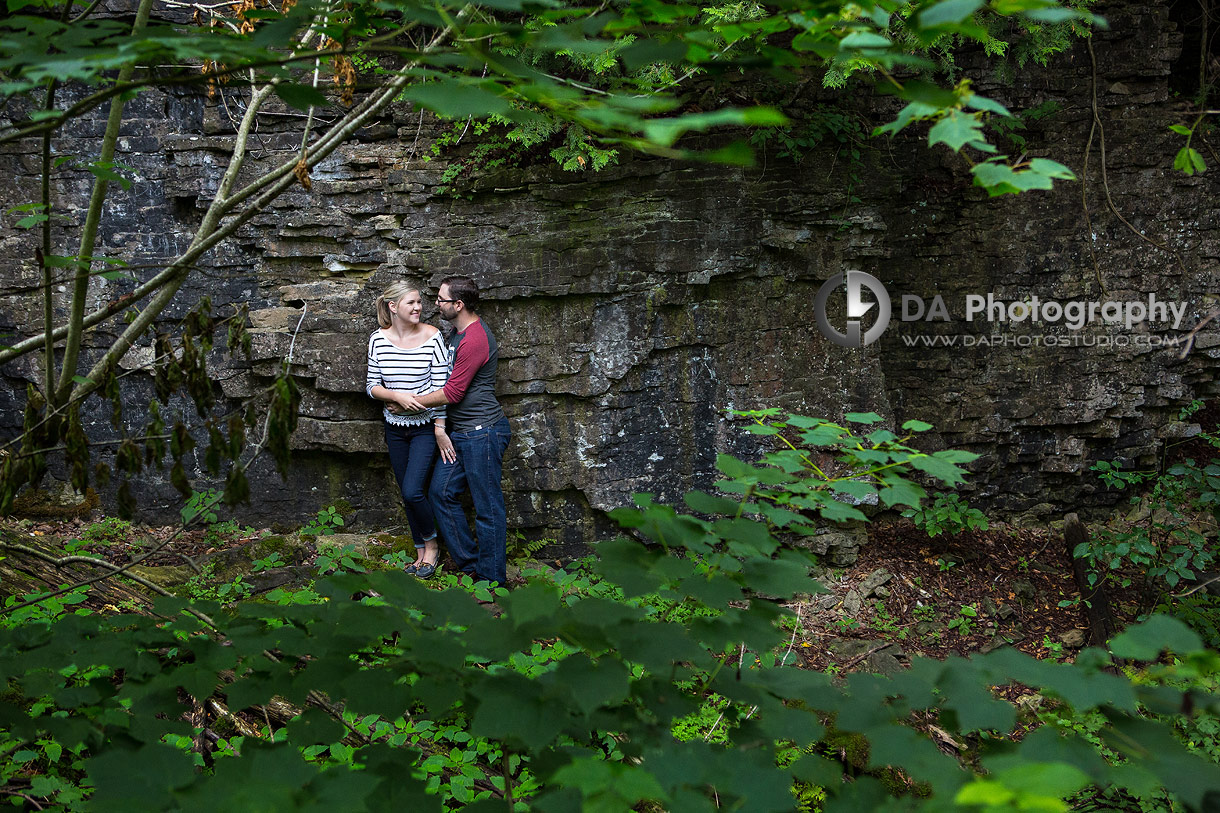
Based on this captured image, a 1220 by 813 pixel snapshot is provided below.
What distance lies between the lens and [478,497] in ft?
15.8

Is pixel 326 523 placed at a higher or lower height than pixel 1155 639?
lower

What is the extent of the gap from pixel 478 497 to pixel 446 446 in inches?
15.6

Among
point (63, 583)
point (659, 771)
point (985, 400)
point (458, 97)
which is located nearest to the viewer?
point (458, 97)

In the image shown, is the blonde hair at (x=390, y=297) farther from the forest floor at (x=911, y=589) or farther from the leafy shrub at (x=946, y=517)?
the leafy shrub at (x=946, y=517)

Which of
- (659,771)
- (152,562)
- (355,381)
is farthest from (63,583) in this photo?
(659,771)

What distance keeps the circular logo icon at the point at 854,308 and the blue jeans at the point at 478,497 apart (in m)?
2.54

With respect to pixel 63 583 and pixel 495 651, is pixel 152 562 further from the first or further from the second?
pixel 495 651

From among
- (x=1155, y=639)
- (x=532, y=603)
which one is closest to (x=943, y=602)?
(x=1155, y=639)

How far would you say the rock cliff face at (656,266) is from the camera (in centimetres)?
Answer: 510

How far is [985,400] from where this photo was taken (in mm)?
6070

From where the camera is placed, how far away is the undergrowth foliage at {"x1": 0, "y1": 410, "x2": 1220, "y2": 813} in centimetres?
109

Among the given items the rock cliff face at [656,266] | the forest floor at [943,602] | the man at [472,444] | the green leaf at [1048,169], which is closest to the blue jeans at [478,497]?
the man at [472,444]

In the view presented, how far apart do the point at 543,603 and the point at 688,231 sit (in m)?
4.31

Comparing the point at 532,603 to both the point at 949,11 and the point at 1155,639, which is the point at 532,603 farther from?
the point at 949,11
